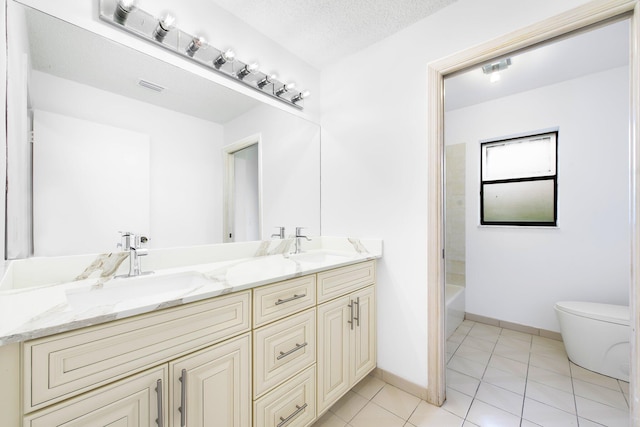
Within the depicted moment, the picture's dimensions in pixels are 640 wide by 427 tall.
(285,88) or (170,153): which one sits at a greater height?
(285,88)

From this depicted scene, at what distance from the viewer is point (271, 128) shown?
1.84m

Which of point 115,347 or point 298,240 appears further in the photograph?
point 298,240

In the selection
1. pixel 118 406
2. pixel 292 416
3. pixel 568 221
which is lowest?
pixel 292 416

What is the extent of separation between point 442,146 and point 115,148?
5.63ft

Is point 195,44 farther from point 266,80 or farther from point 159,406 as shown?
point 159,406

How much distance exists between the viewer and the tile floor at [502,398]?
142 centimetres

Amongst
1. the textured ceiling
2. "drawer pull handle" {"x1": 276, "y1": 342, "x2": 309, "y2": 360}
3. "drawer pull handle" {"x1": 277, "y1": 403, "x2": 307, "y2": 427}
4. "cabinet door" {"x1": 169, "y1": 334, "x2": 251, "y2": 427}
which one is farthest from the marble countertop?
the textured ceiling

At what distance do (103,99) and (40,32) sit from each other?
0.28m

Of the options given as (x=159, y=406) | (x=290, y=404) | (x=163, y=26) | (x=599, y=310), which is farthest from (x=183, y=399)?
(x=599, y=310)

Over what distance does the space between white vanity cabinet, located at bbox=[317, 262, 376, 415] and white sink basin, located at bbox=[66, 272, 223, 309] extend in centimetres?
63

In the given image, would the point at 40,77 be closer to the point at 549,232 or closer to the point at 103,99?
the point at 103,99

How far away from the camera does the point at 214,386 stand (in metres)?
0.92

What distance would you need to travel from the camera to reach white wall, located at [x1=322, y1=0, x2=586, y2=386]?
5.11 ft

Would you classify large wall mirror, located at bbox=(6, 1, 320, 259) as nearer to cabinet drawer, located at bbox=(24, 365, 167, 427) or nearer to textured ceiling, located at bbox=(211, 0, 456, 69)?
textured ceiling, located at bbox=(211, 0, 456, 69)
